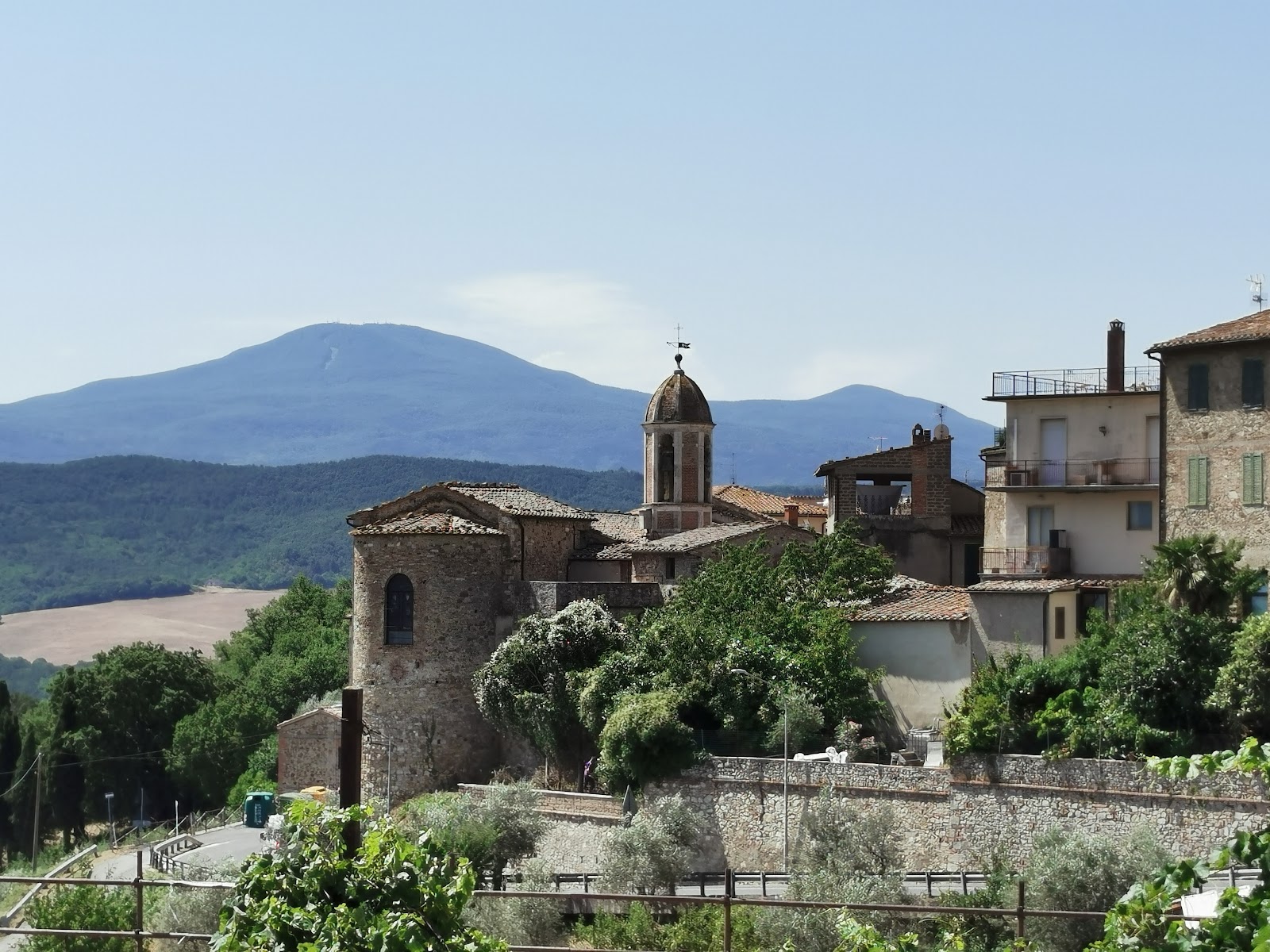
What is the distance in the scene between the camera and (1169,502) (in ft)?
137

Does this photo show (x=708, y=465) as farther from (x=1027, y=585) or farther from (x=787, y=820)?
(x=787, y=820)

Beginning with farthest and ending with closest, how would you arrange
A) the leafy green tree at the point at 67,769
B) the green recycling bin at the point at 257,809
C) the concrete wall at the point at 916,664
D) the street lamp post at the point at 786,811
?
1. the leafy green tree at the point at 67,769
2. the green recycling bin at the point at 257,809
3. the concrete wall at the point at 916,664
4. the street lamp post at the point at 786,811

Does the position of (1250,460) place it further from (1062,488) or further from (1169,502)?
(1062,488)

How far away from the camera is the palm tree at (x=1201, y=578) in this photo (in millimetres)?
37562

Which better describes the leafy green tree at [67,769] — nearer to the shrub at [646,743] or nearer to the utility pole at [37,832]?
the utility pole at [37,832]

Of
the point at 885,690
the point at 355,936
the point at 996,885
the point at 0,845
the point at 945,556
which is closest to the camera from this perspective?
the point at 355,936

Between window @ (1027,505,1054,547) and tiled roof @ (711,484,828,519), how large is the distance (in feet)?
71.5

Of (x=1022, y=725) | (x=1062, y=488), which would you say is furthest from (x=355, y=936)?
(x=1062, y=488)

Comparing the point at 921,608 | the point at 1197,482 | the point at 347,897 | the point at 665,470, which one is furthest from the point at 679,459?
the point at 347,897

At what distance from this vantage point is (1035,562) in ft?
146

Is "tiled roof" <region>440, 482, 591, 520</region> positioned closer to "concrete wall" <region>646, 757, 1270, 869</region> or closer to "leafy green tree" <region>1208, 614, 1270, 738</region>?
"concrete wall" <region>646, 757, 1270, 869</region>

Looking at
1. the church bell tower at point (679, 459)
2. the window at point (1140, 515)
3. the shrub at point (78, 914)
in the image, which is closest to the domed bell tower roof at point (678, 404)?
the church bell tower at point (679, 459)

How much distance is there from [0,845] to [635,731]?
138ft

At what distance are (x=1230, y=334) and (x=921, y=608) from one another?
8448 mm
